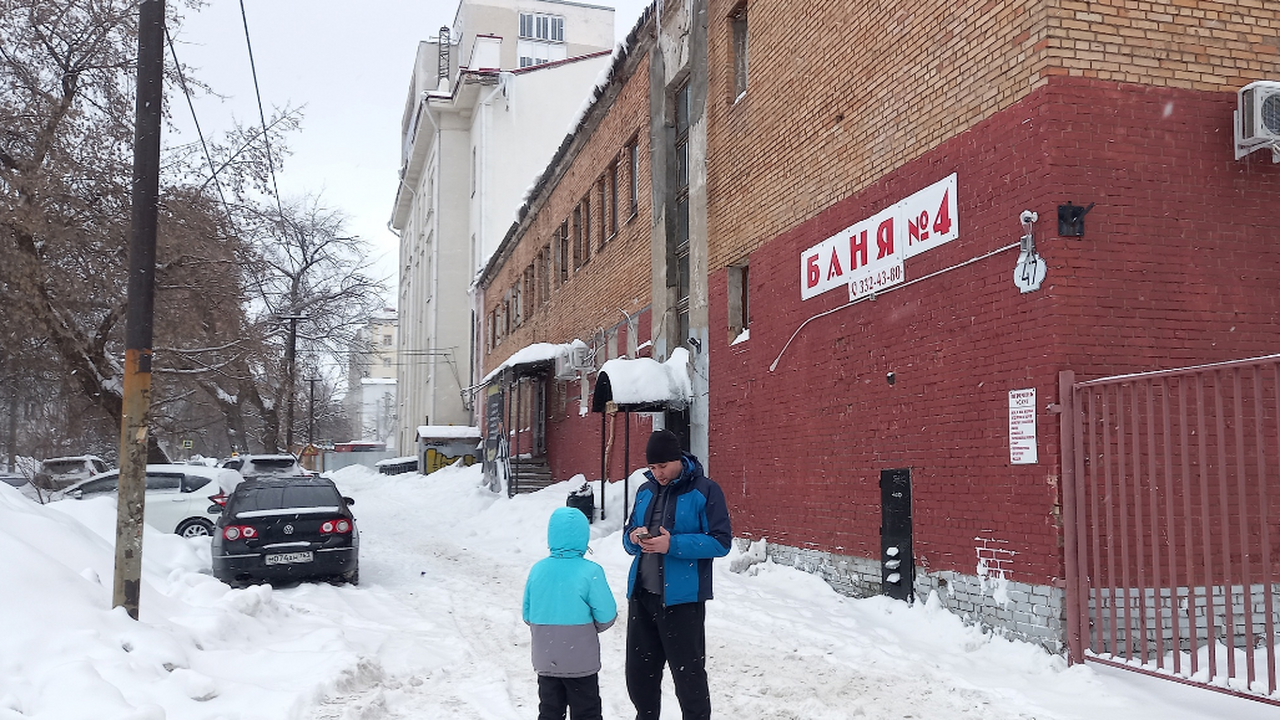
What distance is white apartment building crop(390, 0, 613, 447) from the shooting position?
43156mm

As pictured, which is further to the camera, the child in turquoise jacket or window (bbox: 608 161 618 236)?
window (bbox: 608 161 618 236)

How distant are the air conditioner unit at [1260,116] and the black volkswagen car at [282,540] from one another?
9.71 m

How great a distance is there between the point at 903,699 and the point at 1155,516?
1.88 metres

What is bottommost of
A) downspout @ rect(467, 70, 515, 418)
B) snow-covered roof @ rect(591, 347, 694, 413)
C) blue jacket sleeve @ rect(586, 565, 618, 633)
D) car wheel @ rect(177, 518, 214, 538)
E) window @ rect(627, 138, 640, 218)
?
car wheel @ rect(177, 518, 214, 538)

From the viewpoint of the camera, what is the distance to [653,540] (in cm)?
484

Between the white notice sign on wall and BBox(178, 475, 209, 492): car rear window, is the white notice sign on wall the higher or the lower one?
the higher one

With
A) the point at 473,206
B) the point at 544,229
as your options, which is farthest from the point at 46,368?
the point at 473,206

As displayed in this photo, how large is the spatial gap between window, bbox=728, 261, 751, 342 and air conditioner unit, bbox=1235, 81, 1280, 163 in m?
7.02

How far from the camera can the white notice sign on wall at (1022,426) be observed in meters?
7.47

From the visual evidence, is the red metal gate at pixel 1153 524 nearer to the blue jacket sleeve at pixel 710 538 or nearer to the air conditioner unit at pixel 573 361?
the blue jacket sleeve at pixel 710 538

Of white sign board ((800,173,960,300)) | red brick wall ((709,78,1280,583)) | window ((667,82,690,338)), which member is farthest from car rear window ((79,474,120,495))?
red brick wall ((709,78,1280,583))

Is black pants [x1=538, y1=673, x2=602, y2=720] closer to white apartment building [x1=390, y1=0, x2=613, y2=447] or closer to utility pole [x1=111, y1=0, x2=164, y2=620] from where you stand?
utility pole [x1=111, y1=0, x2=164, y2=620]

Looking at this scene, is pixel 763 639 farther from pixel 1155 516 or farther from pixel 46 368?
pixel 46 368

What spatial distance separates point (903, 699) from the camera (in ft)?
21.3
